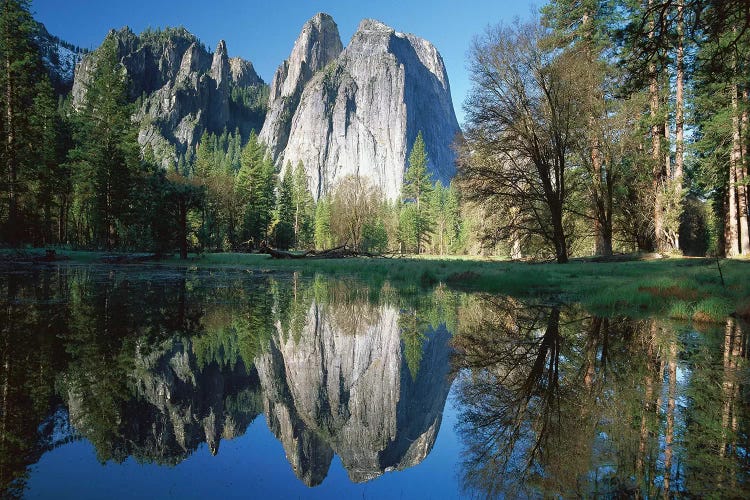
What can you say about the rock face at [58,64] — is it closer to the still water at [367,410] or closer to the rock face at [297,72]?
the rock face at [297,72]

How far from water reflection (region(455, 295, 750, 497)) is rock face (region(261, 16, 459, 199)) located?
142033mm

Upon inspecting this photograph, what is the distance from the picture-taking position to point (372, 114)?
161 meters

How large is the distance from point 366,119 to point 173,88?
8322 cm

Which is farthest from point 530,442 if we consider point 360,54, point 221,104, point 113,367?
point 221,104

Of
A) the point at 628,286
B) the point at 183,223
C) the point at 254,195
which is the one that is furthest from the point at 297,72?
the point at 628,286

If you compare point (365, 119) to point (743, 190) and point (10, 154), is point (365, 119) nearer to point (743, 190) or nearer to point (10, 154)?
point (10, 154)

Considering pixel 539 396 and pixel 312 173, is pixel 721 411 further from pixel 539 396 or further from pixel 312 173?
pixel 312 173

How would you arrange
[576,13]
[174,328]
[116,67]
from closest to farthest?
1. [174,328]
2. [576,13]
3. [116,67]

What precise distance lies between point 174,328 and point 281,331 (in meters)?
1.75

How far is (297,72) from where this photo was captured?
18925 cm

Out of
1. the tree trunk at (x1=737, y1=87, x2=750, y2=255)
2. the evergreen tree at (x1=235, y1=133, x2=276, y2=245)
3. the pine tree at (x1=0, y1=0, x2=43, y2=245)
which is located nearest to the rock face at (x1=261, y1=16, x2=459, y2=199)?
the evergreen tree at (x1=235, y1=133, x2=276, y2=245)

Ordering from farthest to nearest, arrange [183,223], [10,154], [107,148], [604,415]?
[107,148]
[183,223]
[10,154]
[604,415]

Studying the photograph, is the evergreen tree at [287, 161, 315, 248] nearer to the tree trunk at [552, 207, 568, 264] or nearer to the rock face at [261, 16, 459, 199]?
the tree trunk at [552, 207, 568, 264]

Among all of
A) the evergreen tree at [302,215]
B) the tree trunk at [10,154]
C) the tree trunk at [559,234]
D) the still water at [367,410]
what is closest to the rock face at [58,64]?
the evergreen tree at [302,215]
